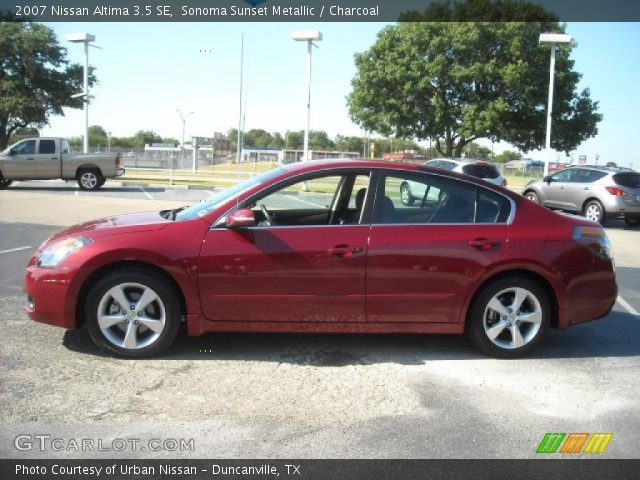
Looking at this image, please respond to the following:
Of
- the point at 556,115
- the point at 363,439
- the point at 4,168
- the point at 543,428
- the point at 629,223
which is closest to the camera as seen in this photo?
the point at 363,439

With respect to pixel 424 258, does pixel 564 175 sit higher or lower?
higher

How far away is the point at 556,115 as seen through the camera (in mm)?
38344

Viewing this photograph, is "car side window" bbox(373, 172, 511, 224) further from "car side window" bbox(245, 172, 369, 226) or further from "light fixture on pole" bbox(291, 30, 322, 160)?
"light fixture on pole" bbox(291, 30, 322, 160)

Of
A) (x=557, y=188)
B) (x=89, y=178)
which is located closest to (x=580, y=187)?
(x=557, y=188)

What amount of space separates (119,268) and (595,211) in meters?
14.0

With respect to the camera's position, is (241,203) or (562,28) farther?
(562,28)

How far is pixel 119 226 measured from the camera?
4.60m

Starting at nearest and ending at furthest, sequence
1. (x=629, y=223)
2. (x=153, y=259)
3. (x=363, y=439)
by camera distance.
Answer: (x=363, y=439) → (x=153, y=259) → (x=629, y=223)

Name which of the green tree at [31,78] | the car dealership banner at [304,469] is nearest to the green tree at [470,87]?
the green tree at [31,78]

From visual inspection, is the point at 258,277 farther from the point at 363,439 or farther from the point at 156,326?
the point at 363,439

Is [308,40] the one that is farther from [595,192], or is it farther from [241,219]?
[241,219]

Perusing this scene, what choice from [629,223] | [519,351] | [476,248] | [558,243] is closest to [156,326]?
[476,248]

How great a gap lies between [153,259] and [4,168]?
19741 mm

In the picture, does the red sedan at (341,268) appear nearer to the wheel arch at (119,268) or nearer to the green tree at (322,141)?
the wheel arch at (119,268)
